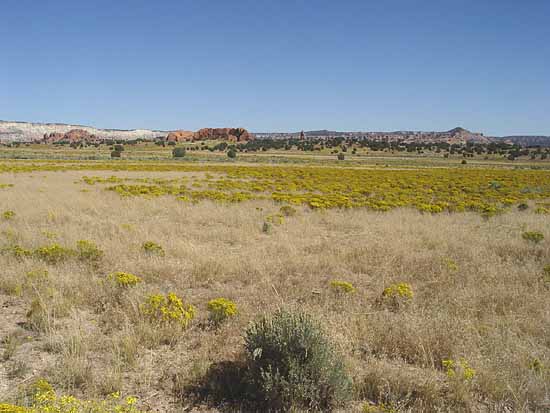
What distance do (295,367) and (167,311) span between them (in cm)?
216

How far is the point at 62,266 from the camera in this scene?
704 cm

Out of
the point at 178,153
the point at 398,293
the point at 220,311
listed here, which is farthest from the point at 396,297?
the point at 178,153

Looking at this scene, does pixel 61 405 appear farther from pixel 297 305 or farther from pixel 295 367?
pixel 297 305

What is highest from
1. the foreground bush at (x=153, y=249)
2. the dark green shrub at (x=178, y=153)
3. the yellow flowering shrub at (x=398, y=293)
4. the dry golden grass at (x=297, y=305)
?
the dark green shrub at (x=178, y=153)

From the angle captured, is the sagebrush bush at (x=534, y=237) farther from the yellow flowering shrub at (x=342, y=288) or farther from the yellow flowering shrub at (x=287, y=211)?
the yellow flowering shrub at (x=287, y=211)

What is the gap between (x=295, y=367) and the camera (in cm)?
351

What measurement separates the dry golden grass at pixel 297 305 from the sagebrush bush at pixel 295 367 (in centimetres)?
37

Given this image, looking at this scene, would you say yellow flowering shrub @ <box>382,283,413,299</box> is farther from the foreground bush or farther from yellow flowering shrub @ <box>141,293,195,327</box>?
the foreground bush

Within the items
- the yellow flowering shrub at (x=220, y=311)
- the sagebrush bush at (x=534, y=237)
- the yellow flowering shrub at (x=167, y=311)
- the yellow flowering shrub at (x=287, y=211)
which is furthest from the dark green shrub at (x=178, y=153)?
the yellow flowering shrub at (x=220, y=311)

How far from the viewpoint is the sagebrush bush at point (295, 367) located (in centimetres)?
344

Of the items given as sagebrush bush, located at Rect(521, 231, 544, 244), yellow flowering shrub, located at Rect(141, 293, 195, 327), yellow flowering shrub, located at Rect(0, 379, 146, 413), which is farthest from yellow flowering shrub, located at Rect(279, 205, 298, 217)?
yellow flowering shrub, located at Rect(0, 379, 146, 413)

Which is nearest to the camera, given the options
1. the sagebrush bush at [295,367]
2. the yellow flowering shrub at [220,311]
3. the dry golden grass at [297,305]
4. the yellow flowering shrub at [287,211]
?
the sagebrush bush at [295,367]

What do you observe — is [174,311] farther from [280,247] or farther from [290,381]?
[280,247]

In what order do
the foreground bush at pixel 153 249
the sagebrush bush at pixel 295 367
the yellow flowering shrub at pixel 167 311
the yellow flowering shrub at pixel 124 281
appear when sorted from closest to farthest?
the sagebrush bush at pixel 295 367
the yellow flowering shrub at pixel 167 311
the yellow flowering shrub at pixel 124 281
the foreground bush at pixel 153 249
